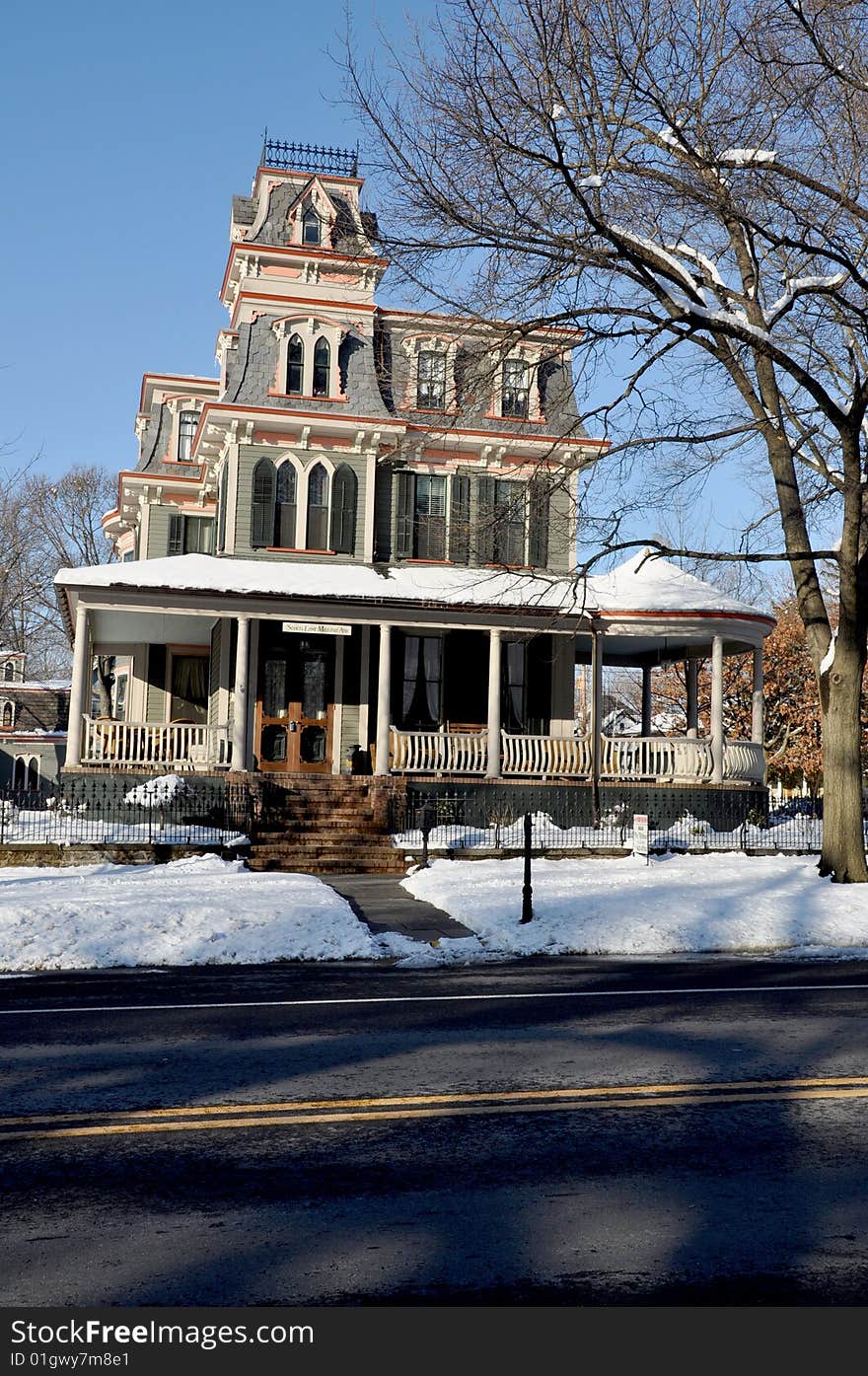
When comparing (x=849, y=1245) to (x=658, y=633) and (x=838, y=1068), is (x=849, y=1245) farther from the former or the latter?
(x=658, y=633)

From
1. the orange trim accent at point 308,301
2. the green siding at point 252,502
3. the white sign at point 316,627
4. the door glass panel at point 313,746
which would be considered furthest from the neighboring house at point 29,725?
the white sign at point 316,627

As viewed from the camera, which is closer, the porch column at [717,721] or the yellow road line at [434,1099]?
the yellow road line at [434,1099]

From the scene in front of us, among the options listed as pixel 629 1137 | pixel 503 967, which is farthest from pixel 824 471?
pixel 629 1137

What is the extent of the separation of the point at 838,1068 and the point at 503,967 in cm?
491

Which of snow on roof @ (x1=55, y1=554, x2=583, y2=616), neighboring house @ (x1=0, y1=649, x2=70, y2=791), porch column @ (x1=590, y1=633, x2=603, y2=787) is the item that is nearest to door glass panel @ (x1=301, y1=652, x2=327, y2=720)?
snow on roof @ (x1=55, y1=554, x2=583, y2=616)

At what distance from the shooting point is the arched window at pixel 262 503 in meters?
27.9

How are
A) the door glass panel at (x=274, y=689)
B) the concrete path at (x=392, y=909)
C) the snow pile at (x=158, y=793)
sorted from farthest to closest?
1. the door glass panel at (x=274, y=689)
2. the snow pile at (x=158, y=793)
3. the concrete path at (x=392, y=909)

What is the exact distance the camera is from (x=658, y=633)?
26688 millimetres

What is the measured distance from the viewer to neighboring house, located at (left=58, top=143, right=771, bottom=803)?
25516 millimetres

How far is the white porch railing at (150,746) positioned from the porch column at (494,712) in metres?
5.40

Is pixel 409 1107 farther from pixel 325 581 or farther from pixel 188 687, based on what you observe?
pixel 188 687

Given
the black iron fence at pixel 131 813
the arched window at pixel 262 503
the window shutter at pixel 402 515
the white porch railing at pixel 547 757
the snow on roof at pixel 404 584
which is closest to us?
the black iron fence at pixel 131 813

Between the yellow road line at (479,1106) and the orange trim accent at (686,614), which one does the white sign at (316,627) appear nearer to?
the orange trim accent at (686,614)

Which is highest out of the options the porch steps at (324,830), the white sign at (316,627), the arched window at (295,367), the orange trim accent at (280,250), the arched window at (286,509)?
the orange trim accent at (280,250)
